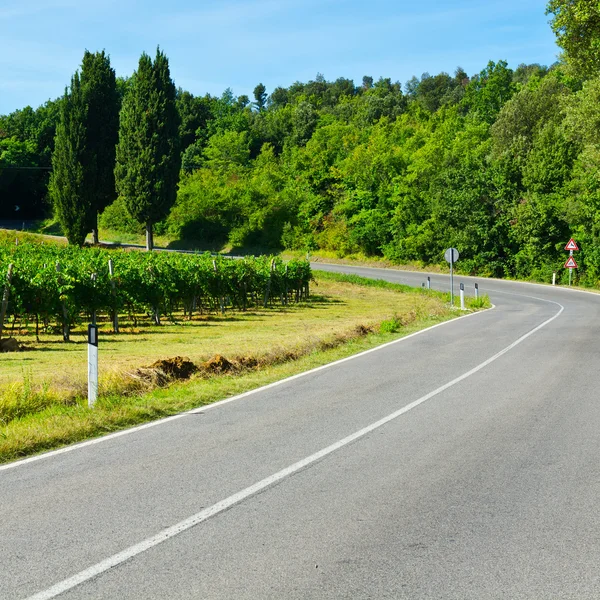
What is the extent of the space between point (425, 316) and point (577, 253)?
83.7 feet

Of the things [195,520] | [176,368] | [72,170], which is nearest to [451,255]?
[176,368]

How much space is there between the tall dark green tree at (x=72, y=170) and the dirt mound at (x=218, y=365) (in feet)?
162

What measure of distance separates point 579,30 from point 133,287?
1916cm

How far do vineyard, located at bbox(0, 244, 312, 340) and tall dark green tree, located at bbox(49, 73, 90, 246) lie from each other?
19.0 metres

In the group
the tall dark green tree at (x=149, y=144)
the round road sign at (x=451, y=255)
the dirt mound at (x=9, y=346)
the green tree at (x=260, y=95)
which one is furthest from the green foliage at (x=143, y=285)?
the green tree at (x=260, y=95)

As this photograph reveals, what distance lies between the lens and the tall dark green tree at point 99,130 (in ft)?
202

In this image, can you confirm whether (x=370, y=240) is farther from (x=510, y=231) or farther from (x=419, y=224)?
(x=510, y=231)

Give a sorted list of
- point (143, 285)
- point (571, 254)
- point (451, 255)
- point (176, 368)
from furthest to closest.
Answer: point (571, 254) → point (451, 255) → point (143, 285) → point (176, 368)

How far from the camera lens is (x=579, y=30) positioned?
2878 centimetres

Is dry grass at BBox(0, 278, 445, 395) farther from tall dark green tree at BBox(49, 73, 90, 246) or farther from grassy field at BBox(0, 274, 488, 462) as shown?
tall dark green tree at BBox(49, 73, 90, 246)

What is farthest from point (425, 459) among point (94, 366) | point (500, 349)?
point (500, 349)

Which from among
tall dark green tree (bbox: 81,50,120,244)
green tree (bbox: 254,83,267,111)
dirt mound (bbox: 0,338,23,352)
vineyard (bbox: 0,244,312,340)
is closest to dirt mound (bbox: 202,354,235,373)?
dirt mound (bbox: 0,338,23,352)

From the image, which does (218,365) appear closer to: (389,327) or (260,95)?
(389,327)

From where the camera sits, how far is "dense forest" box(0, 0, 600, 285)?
160 feet
